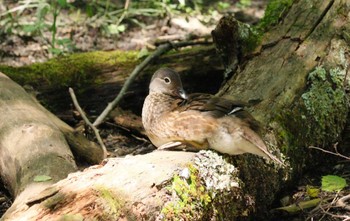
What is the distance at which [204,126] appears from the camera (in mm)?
3814

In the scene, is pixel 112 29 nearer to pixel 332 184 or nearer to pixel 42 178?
pixel 42 178

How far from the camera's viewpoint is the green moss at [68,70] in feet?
19.6

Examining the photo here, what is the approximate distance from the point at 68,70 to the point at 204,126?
2.79 meters

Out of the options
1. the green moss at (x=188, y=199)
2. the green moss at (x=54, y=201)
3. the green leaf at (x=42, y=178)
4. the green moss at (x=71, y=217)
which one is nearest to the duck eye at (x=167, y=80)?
the green moss at (x=188, y=199)

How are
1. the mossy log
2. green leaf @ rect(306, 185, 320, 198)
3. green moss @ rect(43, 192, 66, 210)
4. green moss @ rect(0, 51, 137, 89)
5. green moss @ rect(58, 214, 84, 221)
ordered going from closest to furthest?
1. green moss @ rect(58, 214, 84, 221)
2. green moss @ rect(43, 192, 66, 210)
3. the mossy log
4. green leaf @ rect(306, 185, 320, 198)
5. green moss @ rect(0, 51, 137, 89)

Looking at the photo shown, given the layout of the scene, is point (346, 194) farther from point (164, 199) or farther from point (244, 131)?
point (164, 199)

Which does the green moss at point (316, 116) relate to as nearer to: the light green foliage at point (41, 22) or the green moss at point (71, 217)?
the green moss at point (71, 217)

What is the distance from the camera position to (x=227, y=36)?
17.3 ft

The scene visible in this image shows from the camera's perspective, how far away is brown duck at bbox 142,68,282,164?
372 centimetres

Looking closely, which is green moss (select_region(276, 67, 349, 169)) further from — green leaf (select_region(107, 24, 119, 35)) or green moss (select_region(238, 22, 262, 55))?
green leaf (select_region(107, 24, 119, 35))

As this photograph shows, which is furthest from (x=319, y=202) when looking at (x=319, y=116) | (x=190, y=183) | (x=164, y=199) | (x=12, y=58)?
(x=12, y=58)

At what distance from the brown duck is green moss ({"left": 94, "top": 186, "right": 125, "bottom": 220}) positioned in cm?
88

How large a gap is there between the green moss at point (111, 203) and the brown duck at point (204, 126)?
2.90ft

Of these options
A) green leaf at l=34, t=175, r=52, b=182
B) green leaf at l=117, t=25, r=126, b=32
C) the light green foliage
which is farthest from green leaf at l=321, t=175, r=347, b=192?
green leaf at l=117, t=25, r=126, b=32
